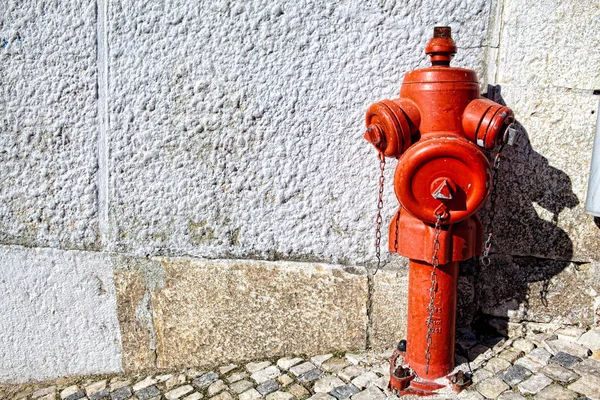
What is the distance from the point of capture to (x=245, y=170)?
266 centimetres

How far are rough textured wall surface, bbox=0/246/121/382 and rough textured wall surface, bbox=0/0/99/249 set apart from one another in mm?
111

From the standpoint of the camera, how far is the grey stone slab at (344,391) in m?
2.42

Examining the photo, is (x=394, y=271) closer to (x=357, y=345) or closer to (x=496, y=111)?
(x=357, y=345)

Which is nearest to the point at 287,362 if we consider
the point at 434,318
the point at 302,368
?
the point at 302,368

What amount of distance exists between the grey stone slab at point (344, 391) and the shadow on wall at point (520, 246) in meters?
0.69

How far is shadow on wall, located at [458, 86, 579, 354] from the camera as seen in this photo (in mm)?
2516

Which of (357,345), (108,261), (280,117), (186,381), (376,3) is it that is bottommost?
(186,381)

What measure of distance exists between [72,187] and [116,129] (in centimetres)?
39

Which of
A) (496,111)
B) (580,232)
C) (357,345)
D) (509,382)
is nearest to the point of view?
(496,111)

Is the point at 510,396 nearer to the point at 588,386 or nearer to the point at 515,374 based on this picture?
the point at 515,374

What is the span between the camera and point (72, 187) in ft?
9.03

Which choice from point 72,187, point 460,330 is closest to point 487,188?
point 460,330

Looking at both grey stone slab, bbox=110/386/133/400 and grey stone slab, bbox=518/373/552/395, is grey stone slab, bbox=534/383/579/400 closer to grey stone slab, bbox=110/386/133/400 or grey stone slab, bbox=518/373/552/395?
grey stone slab, bbox=518/373/552/395

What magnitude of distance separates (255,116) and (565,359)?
1832 millimetres
